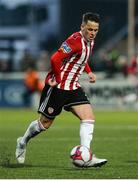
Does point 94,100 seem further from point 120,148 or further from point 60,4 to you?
point 120,148

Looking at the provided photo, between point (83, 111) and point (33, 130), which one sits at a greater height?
point (83, 111)

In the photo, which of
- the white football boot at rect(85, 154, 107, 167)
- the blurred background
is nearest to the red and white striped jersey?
the white football boot at rect(85, 154, 107, 167)

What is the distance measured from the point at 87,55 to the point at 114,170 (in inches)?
60.7

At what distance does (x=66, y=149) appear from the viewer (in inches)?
571

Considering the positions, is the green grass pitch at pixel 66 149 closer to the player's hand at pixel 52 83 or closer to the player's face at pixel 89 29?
the player's hand at pixel 52 83

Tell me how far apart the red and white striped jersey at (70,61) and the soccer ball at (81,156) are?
86cm

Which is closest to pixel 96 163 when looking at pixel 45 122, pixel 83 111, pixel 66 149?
pixel 83 111

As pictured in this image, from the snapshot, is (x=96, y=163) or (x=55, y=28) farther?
(x=55, y=28)

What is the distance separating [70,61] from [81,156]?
128 cm

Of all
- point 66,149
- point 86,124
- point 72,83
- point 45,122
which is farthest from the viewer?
point 66,149

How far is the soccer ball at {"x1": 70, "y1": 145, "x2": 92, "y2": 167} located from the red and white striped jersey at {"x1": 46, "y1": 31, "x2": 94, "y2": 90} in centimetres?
86

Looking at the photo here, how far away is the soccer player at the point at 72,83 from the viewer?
36.1 ft

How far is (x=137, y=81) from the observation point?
3078cm

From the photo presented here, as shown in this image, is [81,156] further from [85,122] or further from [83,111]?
[83,111]
